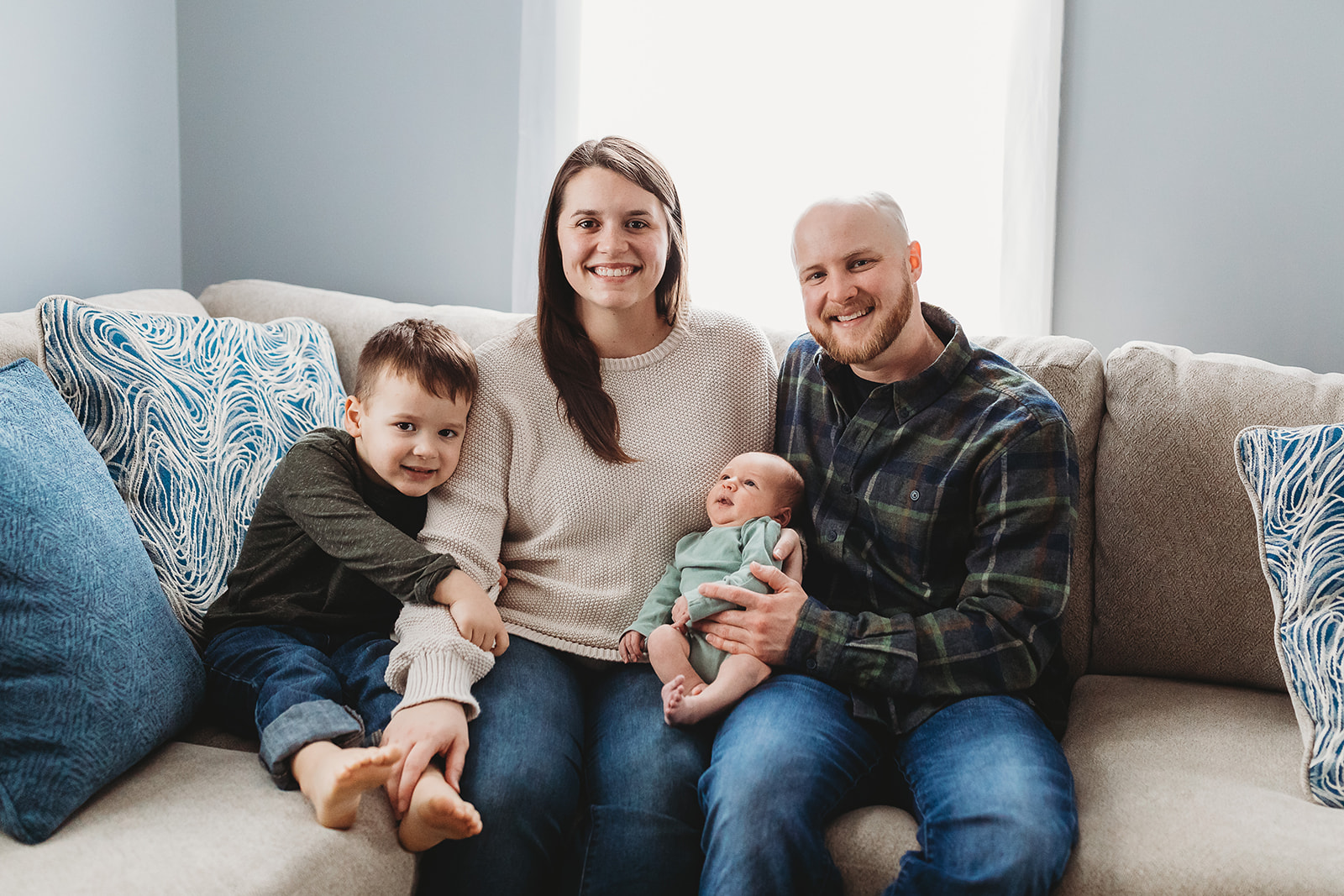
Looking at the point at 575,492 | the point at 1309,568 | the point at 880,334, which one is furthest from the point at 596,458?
the point at 1309,568

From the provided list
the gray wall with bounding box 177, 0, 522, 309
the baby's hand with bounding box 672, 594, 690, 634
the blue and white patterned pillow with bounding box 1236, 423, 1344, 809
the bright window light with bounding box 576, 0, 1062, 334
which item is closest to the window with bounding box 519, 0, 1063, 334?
the bright window light with bounding box 576, 0, 1062, 334

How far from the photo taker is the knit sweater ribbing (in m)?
1.54

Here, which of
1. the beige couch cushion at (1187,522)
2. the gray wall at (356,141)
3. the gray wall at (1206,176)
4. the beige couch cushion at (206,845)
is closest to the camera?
the beige couch cushion at (206,845)

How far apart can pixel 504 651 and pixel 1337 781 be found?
3.73ft

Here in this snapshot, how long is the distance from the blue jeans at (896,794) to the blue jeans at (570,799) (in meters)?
0.06

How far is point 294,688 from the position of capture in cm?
131

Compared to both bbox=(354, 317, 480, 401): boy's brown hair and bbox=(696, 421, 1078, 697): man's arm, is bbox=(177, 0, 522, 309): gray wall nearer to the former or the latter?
Result: bbox=(354, 317, 480, 401): boy's brown hair

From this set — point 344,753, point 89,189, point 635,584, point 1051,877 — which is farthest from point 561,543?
point 89,189

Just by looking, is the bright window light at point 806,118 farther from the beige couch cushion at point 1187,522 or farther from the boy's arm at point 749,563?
the boy's arm at point 749,563

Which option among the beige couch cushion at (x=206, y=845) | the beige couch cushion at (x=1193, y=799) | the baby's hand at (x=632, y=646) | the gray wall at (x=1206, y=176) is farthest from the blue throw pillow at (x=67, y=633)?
the gray wall at (x=1206, y=176)

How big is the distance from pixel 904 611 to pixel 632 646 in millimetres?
412

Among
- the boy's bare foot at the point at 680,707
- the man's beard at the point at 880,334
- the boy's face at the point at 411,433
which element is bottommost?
the boy's bare foot at the point at 680,707

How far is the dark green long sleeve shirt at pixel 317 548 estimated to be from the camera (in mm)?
1451

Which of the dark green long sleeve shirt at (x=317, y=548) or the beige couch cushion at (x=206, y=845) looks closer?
the beige couch cushion at (x=206, y=845)
